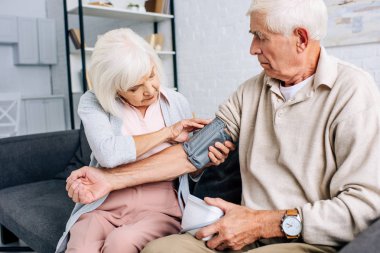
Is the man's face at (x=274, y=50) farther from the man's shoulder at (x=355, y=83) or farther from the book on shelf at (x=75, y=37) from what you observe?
the book on shelf at (x=75, y=37)

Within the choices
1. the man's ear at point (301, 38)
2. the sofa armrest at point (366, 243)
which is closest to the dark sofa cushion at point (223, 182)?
the man's ear at point (301, 38)

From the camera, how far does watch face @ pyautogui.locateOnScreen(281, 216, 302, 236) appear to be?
3.36ft

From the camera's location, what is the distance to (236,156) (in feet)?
5.14

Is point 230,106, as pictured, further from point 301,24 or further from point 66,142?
point 66,142

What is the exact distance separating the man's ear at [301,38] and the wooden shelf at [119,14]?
9.19 ft

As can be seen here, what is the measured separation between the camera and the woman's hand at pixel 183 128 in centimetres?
139

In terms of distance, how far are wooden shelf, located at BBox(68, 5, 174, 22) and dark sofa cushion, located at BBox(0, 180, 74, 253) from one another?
1944mm

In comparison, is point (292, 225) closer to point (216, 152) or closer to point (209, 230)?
point (209, 230)

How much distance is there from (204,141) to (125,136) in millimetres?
277

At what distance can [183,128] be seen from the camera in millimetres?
1417

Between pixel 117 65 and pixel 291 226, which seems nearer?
pixel 291 226

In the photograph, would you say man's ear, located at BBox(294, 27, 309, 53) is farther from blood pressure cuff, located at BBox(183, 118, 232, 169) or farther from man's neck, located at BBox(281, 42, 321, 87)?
blood pressure cuff, located at BBox(183, 118, 232, 169)

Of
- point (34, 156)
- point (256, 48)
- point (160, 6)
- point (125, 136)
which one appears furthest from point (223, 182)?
point (160, 6)

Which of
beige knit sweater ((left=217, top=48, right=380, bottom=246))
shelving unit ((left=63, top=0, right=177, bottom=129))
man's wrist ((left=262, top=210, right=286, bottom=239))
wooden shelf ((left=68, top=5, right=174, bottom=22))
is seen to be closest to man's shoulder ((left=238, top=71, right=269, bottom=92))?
beige knit sweater ((left=217, top=48, right=380, bottom=246))
